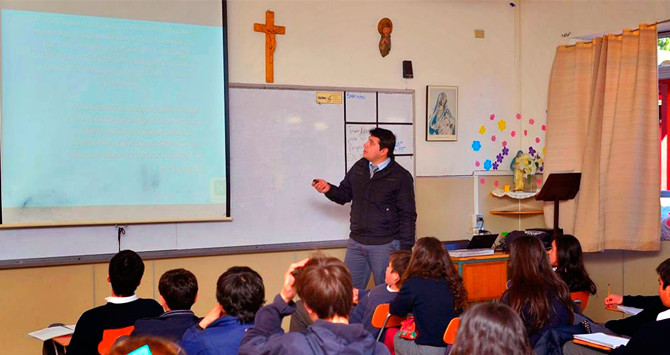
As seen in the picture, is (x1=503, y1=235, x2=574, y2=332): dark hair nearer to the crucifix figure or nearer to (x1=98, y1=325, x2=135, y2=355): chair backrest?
(x1=98, y1=325, x2=135, y2=355): chair backrest

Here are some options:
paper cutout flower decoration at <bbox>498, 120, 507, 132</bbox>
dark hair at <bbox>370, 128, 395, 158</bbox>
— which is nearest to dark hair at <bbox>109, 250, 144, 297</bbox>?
dark hair at <bbox>370, 128, 395, 158</bbox>

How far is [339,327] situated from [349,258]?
2946 millimetres

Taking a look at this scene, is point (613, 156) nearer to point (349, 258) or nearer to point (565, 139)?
point (565, 139)

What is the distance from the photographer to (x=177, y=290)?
2.84 meters

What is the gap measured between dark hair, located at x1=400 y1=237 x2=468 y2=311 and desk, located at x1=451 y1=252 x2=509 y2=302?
→ 1.91 meters

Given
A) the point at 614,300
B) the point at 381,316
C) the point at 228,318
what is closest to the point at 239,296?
the point at 228,318

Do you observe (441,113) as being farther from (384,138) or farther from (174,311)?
(174,311)

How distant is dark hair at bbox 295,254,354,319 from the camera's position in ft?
6.91

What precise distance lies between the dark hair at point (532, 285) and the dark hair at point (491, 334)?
133 centimetres

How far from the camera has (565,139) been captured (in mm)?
5875

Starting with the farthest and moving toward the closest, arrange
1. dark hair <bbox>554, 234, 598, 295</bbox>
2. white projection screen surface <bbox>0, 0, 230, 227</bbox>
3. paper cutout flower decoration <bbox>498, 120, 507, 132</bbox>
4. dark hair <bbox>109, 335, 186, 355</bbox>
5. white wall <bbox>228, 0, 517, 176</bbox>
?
paper cutout flower decoration <bbox>498, 120, 507, 132</bbox>
white wall <bbox>228, 0, 517, 176</bbox>
white projection screen surface <bbox>0, 0, 230, 227</bbox>
dark hair <bbox>554, 234, 598, 295</bbox>
dark hair <bbox>109, 335, 186, 355</bbox>

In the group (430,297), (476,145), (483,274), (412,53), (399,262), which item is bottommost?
(483,274)

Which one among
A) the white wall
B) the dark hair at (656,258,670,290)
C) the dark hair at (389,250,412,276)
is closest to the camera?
the dark hair at (656,258,670,290)

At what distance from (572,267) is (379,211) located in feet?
4.61
